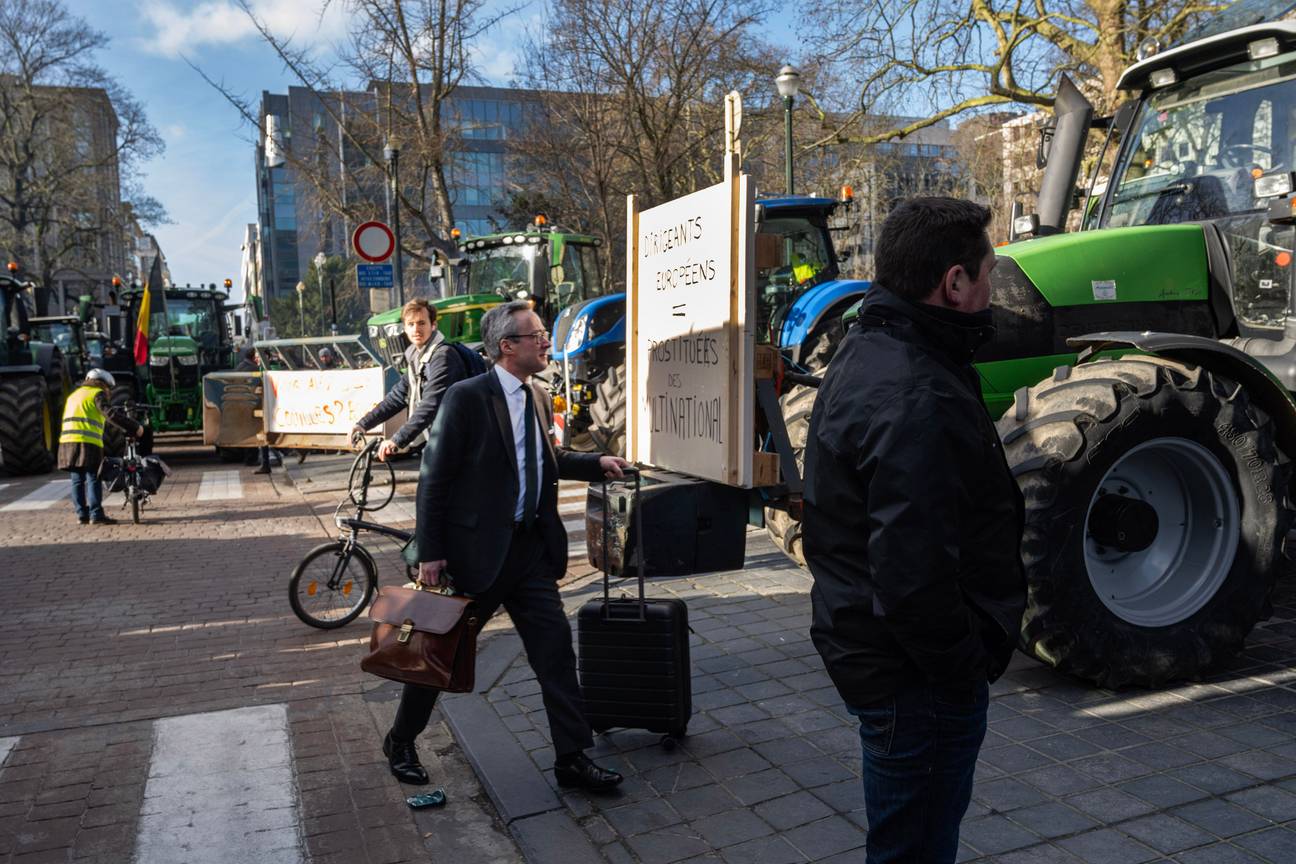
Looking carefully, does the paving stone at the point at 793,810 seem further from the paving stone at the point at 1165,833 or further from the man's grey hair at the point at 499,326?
the man's grey hair at the point at 499,326

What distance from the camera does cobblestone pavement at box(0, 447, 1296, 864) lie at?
3.69m

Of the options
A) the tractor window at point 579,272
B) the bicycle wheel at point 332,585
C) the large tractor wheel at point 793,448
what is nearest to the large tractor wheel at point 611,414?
the tractor window at point 579,272

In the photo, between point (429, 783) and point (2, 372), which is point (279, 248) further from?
point (429, 783)

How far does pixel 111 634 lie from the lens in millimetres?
7074

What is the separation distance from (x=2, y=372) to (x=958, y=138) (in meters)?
22.2

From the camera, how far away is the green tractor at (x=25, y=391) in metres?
16.0

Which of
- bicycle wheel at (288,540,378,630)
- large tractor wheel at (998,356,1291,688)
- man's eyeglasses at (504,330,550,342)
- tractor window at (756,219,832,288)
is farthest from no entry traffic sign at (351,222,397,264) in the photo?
large tractor wheel at (998,356,1291,688)

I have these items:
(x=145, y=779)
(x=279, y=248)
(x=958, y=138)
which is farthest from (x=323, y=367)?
(x=279, y=248)

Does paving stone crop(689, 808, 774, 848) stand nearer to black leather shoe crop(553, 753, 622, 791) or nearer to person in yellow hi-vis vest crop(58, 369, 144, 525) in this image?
black leather shoe crop(553, 753, 622, 791)

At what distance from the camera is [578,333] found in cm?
1273

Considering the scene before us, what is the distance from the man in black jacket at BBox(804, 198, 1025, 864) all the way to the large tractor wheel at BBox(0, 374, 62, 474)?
16482 mm

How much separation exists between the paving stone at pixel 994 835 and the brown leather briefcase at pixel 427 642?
1871mm

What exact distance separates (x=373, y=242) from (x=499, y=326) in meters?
11.2

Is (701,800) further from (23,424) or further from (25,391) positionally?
(23,424)
